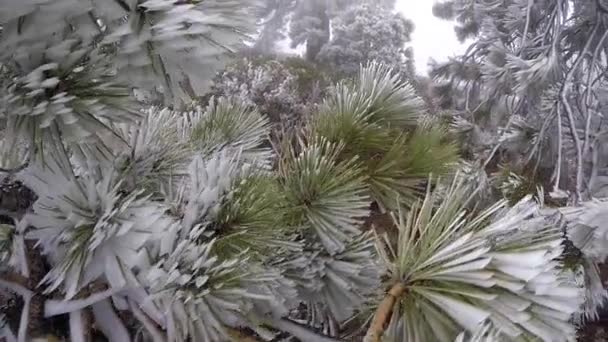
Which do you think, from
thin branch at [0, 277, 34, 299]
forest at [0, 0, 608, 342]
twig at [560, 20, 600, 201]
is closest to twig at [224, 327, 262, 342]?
forest at [0, 0, 608, 342]

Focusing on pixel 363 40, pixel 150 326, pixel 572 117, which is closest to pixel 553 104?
pixel 572 117

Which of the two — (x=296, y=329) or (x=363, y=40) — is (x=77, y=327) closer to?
(x=296, y=329)

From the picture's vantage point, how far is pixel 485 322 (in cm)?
56

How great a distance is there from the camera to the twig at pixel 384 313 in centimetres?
61

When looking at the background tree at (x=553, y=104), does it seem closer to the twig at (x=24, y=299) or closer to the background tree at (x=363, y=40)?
the twig at (x=24, y=299)

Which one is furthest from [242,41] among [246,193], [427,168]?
[427,168]

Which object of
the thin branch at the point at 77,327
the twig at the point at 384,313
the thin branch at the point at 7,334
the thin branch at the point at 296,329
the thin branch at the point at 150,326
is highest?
the twig at the point at 384,313

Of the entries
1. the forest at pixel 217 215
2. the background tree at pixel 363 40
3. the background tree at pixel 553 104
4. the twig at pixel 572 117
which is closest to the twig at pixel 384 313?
the forest at pixel 217 215

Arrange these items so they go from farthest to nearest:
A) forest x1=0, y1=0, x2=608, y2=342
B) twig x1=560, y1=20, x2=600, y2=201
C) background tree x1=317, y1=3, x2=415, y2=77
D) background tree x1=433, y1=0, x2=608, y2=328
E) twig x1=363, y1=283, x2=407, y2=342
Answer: background tree x1=317, y1=3, x2=415, y2=77 → background tree x1=433, y1=0, x2=608, y2=328 → twig x1=560, y1=20, x2=600, y2=201 → twig x1=363, y1=283, x2=407, y2=342 → forest x1=0, y1=0, x2=608, y2=342

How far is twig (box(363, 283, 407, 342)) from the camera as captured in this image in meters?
0.61

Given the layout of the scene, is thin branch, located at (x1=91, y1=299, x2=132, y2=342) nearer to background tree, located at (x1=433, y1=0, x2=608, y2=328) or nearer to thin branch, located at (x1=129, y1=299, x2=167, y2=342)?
thin branch, located at (x1=129, y1=299, x2=167, y2=342)

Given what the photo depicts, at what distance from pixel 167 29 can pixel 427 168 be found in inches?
21.7

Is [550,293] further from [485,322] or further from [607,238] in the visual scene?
[607,238]

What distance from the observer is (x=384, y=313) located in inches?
24.8
